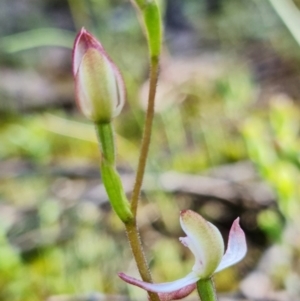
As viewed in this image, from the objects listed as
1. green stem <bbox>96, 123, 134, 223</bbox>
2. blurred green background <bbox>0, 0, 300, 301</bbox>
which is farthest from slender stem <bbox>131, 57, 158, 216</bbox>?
blurred green background <bbox>0, 0, 300, 301</bbox>

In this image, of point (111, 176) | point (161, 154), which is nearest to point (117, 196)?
point (111, 176)

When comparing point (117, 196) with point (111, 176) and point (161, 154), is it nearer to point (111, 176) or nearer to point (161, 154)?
point (111, 176)

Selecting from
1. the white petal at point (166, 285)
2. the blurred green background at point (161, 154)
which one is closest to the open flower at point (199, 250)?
the white petal at point (166, 285)

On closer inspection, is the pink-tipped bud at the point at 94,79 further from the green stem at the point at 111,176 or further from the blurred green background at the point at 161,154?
the blurred green background at the point at 161,154

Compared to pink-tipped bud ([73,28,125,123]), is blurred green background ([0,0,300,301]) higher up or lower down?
lower down

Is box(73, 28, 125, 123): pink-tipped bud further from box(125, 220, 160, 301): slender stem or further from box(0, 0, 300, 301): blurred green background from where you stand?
box(0, 0, 300, 301): blurred green background

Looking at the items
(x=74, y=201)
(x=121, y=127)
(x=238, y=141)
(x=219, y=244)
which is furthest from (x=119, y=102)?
(x=121, y=127)
